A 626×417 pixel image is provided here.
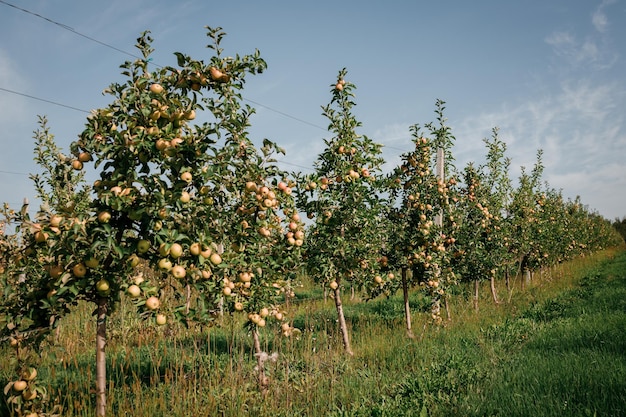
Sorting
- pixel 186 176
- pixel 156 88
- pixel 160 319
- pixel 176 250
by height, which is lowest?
pixel 160 319

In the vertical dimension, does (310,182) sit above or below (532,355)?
above

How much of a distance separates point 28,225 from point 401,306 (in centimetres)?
942

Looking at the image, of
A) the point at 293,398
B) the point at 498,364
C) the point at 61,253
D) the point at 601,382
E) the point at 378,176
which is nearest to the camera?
the point at 61,253

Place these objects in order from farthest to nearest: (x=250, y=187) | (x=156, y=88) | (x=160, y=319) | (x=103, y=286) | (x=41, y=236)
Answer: (x=250, y=187) < (x=156, y=88) < (x=160, y=319) < (x=103, y=286) < (x=41, y=236)

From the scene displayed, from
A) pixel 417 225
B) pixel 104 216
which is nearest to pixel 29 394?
pixel 104 216

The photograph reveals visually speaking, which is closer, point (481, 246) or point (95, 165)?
point (95, 165)

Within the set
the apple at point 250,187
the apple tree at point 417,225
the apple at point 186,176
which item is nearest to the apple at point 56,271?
the apple at point 186,176

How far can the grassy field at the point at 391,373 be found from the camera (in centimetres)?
382

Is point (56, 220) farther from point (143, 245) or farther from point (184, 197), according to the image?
point (184, 197)

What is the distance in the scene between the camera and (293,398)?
4.34m

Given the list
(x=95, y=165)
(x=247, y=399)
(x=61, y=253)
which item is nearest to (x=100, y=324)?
(x=61, y=253)

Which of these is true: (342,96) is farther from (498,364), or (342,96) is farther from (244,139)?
(498,364)

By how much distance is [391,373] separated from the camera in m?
5.19

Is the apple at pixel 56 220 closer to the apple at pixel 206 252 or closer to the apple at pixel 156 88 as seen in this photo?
the apple at pixel 206 252
